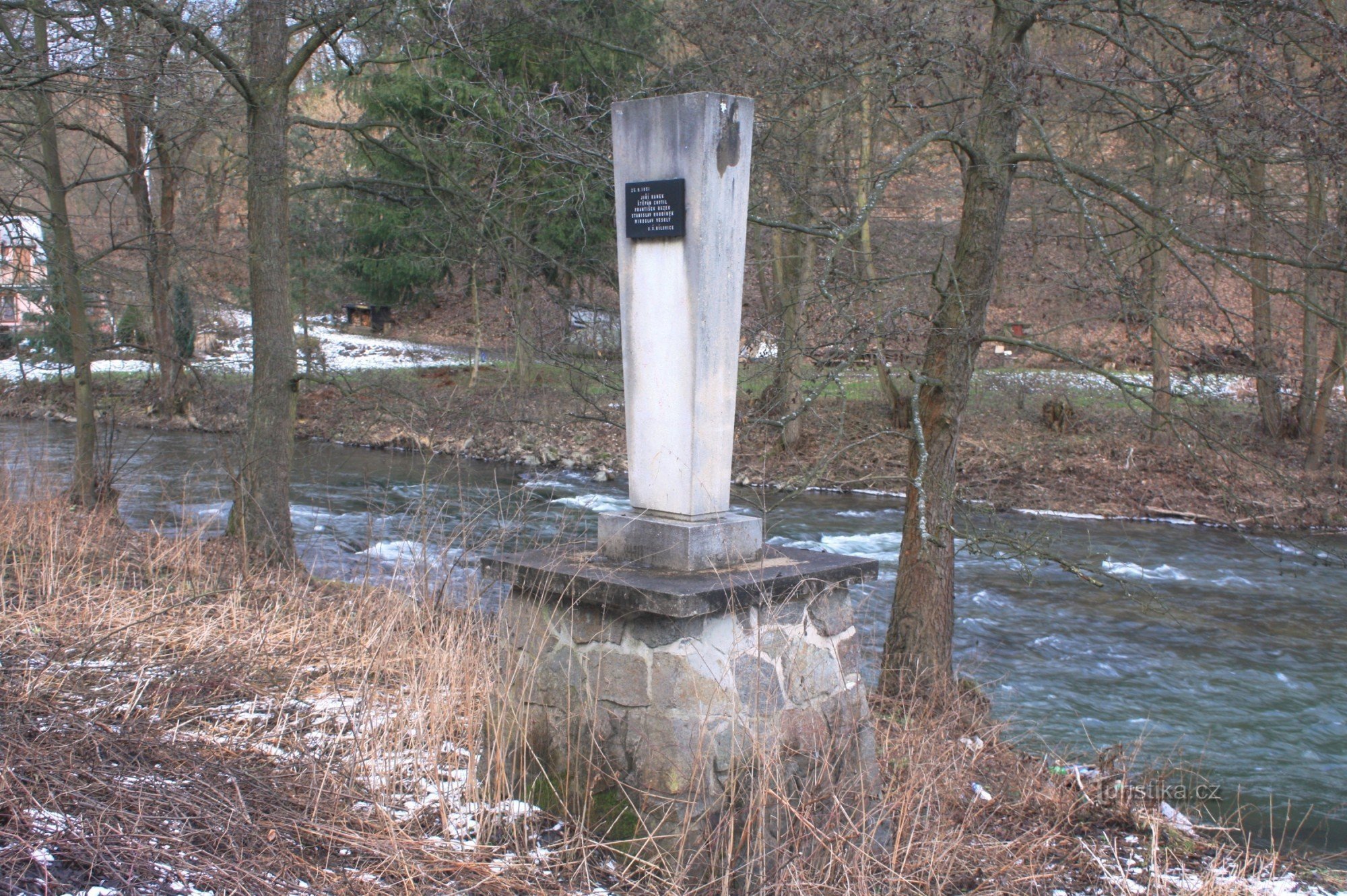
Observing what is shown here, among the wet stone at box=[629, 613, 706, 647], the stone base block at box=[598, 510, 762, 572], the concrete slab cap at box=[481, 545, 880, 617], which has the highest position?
the stone base block at box=[598, 510, 762, 572]

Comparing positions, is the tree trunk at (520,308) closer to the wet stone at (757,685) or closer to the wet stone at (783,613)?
the wet stone at (783,613)

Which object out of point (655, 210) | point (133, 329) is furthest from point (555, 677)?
point (133, 329)

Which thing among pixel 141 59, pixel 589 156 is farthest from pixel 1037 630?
pixel 141 59

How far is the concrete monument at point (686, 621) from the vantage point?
3363mm

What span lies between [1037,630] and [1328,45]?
5.17 meters

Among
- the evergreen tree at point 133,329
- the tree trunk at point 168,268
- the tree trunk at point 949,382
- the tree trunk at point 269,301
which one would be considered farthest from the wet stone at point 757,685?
the evergreen tree at point 133,329

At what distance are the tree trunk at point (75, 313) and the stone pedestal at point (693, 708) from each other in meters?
8.02

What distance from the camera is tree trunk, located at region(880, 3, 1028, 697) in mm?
6438

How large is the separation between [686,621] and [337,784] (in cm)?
127

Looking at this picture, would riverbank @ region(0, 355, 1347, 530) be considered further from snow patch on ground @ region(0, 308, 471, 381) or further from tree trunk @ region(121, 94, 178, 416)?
snow patch on ground @ region(0, 308, 471, 381)

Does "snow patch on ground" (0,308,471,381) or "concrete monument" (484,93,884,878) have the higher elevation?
"snow patch on ground" (0,308,471,381)

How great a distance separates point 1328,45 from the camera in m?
5.45

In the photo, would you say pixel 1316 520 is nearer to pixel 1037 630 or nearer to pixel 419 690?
pixel 1037 630

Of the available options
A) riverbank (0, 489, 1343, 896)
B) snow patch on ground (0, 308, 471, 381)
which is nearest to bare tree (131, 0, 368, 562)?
riverbank (0, 489, 1343, 896)
